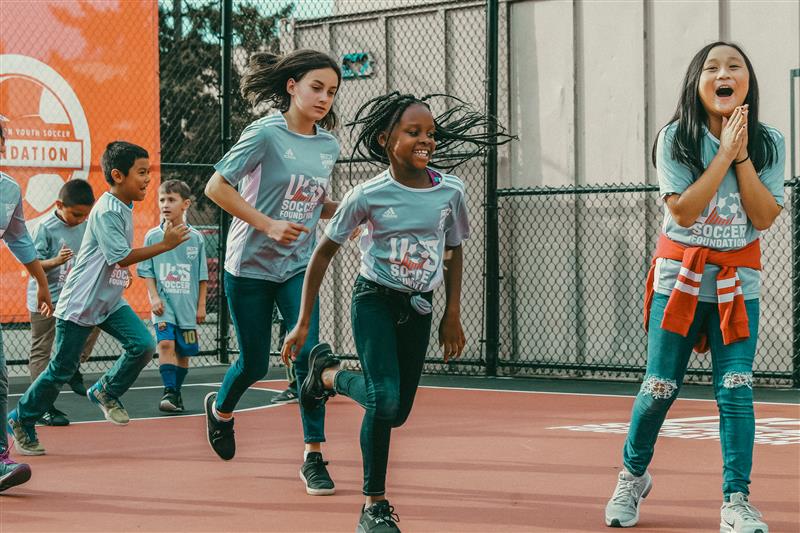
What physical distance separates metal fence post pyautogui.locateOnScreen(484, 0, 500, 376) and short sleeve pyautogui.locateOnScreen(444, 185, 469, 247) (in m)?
7.06

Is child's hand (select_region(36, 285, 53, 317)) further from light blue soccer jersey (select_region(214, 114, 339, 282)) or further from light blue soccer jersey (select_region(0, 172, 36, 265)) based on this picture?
light blue soccer jersey (select_region(214, 114, 339, 282))

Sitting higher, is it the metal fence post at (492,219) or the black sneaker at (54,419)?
the metal fence post at (492,219)

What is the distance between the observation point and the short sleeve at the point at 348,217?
16.9 feet

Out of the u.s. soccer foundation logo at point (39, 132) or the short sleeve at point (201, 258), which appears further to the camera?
the u.s. soccer foundation logo at point (39, 132)

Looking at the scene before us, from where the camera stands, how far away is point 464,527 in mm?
5281

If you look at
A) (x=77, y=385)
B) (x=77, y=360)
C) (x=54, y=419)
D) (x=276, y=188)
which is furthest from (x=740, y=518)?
(x=77, y=385)

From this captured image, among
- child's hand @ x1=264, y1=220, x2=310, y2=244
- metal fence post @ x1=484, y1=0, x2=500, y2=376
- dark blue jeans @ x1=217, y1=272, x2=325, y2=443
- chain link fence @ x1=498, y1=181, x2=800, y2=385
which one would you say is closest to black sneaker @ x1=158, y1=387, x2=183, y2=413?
dark blue jeans @ x1=217, y1=272, x2=325, y2=443

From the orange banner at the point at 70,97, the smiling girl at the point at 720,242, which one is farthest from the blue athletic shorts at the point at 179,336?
the smiling girl at the point at 720,242

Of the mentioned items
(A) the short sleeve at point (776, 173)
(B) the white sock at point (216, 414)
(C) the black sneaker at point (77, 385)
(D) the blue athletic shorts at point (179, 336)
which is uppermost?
(A) the short sleeve at point (776, 173)

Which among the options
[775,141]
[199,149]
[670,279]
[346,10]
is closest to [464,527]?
[670,279]

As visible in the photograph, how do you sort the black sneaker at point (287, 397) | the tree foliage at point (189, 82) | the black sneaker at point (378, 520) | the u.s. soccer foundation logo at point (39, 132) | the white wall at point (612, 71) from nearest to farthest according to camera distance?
the black sneaker at point (378, 520) < the black sneaker at point (287, 397) < the white wall at point (612, 71) < the u.s. soccer foundation logo at point (39, 132) < the tree foliage at point (189, 82)

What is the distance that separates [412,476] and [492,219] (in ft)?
20.3

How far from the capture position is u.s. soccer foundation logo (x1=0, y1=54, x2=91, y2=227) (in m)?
12.1

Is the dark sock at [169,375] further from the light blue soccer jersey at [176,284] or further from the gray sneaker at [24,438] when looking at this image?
the gray sneaker at [24,438]
